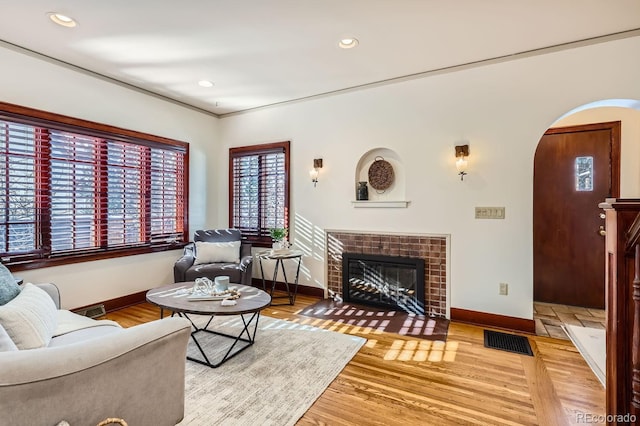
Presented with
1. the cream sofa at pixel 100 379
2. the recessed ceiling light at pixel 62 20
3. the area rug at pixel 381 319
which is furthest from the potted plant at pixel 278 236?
the recessed ceiling light at pixel 62 20

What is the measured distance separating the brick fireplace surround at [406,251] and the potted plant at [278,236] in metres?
0.62

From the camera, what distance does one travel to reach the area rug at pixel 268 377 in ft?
6.15

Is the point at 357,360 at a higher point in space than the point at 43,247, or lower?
lower

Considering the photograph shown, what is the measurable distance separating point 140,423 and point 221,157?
14.4 ft

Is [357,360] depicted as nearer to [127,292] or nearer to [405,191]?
[405,191]

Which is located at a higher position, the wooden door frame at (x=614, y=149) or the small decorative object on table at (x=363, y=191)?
the wooden door frame at (x=614, y=149)

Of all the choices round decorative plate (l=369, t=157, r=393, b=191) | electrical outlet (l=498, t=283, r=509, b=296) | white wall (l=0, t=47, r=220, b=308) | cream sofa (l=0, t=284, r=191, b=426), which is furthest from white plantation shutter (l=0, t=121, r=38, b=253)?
electrical outlet (l=498, t=283, r=509, b=296)

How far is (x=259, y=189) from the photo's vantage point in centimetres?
485

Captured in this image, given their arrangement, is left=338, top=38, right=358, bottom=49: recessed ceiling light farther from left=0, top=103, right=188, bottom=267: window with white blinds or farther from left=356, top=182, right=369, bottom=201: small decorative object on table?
left=0, top=103, right=188, bottom=267: window with white blinds

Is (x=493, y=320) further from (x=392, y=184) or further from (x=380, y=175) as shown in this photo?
(x=380, y=175)

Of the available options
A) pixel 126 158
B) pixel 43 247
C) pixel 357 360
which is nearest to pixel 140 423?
pixel 357 360

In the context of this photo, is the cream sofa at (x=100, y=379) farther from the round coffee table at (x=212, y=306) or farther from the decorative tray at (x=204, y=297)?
the decorative tray at (x=204, y=297)

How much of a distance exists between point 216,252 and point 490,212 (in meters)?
3.34

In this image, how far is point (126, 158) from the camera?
4016mm
